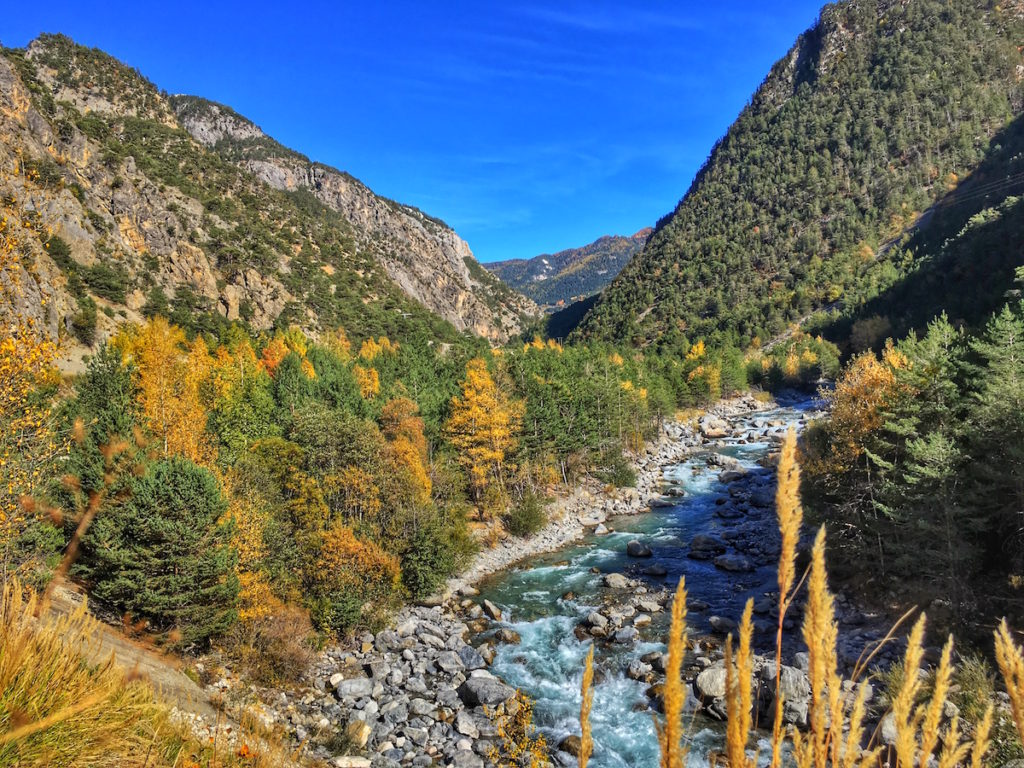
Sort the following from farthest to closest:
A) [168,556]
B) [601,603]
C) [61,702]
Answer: [601,603] → [168,556] → [61,702]

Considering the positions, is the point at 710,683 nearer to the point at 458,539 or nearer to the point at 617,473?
the point at 458,539

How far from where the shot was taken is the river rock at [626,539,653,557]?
93.3ft

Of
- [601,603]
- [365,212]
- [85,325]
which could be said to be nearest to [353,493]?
[601,603]

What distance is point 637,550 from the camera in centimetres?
2867

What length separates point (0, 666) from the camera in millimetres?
3328

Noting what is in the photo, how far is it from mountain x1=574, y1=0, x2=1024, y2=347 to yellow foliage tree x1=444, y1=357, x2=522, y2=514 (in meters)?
83.7

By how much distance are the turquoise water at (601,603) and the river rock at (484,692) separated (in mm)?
803

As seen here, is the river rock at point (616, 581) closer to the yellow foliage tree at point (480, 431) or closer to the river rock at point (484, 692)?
the river rock at point (484, 692)

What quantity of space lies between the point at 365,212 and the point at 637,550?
183m

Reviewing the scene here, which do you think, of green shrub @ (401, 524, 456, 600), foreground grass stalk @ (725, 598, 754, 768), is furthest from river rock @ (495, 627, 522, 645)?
foreground grass stalk @ (725, 598, 754, 768)

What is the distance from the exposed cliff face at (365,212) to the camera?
161250 millimetres

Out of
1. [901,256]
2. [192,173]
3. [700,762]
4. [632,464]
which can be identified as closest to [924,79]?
[901,256]

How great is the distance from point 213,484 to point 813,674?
784 inches

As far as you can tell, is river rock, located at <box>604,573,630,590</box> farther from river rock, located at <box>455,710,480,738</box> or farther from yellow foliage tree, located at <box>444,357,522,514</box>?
yellow foliage tree, located at <box>444,357,522,514</box>
